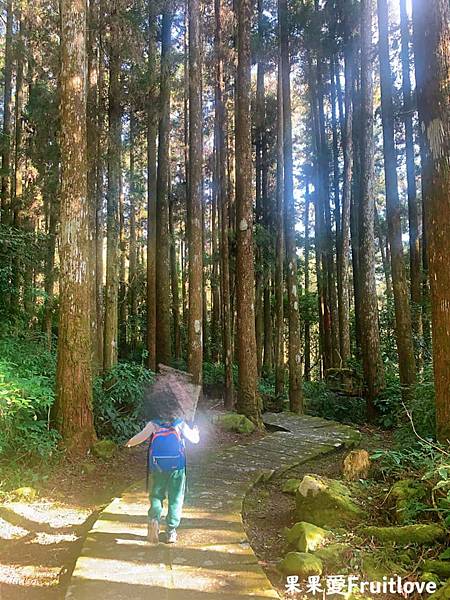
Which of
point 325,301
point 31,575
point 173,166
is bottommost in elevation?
point 31,575

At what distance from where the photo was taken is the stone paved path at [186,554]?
3.47 metres

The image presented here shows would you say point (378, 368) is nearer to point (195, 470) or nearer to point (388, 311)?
point (195, 470)

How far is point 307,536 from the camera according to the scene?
4.38 m

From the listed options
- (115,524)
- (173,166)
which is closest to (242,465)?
(115,524)

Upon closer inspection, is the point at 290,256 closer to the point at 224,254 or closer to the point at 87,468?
the point at 224,254

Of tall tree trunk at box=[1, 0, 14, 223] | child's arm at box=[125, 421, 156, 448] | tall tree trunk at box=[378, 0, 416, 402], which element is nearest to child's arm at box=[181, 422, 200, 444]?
child's arm at box=[125, 421, 156, 448]

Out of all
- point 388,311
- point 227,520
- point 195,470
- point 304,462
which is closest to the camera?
point 227,520

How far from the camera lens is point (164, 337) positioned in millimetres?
13859

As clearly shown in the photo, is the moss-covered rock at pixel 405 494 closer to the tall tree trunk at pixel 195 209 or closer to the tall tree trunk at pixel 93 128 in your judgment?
the tall tree trunk at pixel 195 209

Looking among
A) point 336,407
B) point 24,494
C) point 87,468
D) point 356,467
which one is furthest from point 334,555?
point 336,407

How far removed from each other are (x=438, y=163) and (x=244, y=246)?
5.31 metres

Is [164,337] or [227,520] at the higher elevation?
[164,337]

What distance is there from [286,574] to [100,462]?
3.99m

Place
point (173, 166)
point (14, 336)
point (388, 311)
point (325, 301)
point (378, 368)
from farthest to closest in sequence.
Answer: point (173, 166)
point (325, 301)
point (388, 311)
point (378, 368)
point (14, 336)
